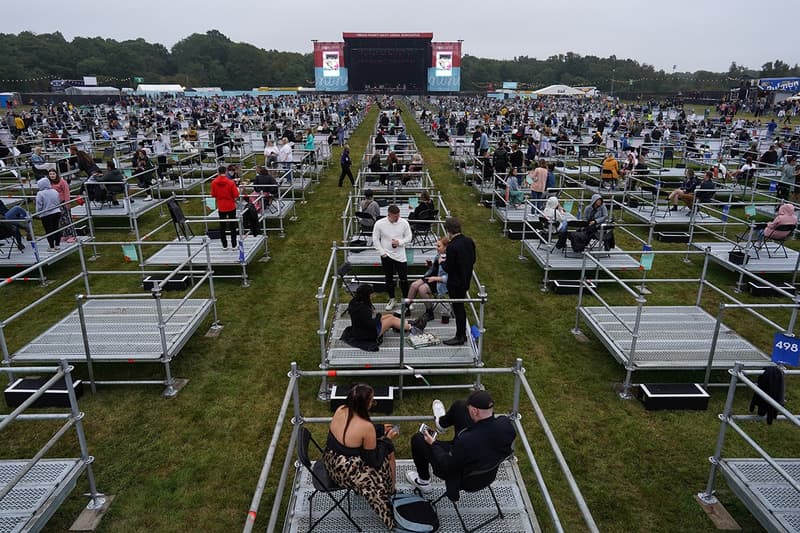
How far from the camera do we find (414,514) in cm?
488

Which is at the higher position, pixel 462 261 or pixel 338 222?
pixel 462 261

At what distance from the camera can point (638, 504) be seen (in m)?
6.08

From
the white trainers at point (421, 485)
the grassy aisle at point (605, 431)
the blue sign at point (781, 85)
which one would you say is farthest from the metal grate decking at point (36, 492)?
the blue sign at point (781, 85)

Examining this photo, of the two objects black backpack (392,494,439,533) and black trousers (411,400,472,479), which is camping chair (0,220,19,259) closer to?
black trousers (411,400,472,479)

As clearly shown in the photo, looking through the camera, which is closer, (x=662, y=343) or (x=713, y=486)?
(x=713, y=486)

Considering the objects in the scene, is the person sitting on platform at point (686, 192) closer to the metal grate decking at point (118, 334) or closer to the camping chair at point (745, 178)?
the camping chair at point (745, 178)

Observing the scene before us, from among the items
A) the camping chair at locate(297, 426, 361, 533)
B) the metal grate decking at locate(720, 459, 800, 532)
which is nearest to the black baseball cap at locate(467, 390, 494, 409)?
the camping chair at locate(297, 426, 361, 533)

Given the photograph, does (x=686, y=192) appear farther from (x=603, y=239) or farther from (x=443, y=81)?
(x=443, y=81)

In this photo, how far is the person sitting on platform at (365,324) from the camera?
8016 mm

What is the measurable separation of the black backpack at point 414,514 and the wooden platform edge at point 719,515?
328 centimetres

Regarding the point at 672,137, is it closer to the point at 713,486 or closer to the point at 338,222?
the point at 338,222

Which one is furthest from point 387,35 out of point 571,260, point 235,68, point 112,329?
point 112,329

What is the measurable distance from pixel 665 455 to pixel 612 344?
2020 mm

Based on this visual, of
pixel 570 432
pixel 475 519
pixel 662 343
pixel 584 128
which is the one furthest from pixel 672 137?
pixel 475 519
